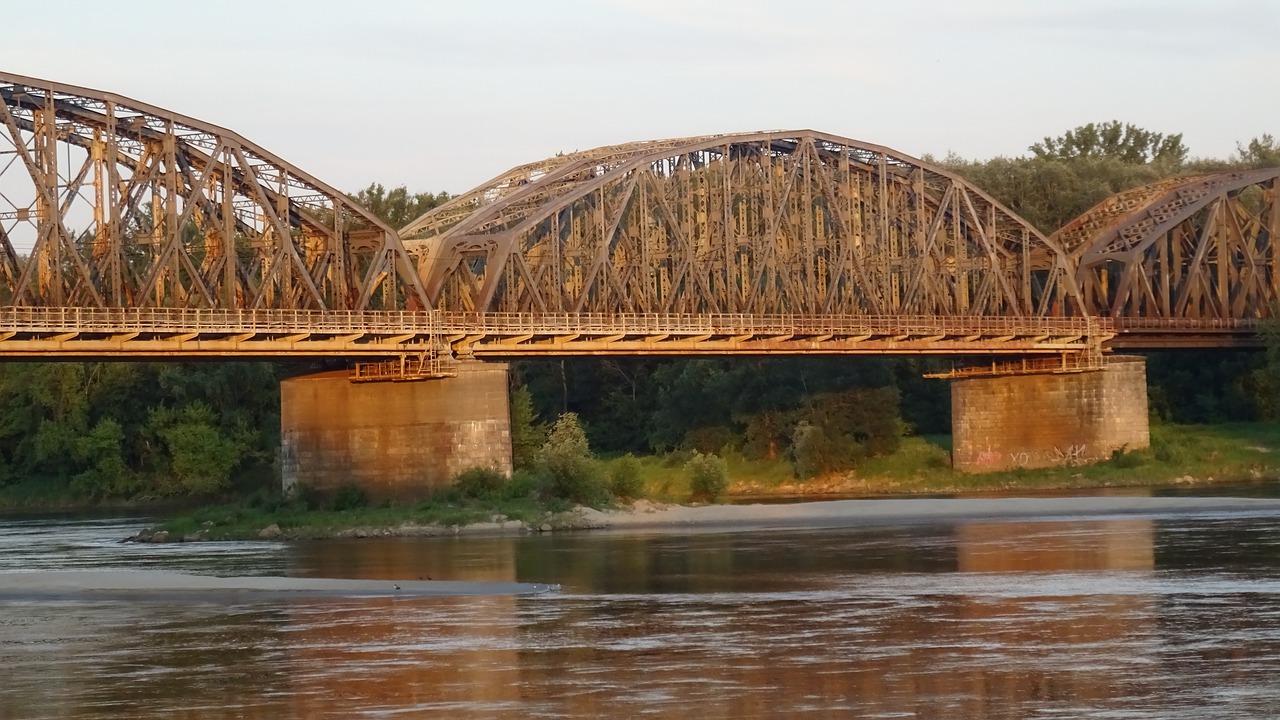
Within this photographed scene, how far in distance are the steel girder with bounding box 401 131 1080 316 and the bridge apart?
8.0 inches

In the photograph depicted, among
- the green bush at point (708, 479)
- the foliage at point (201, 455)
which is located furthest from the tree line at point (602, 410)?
the green bush at point (708, 479)

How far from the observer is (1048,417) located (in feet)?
354

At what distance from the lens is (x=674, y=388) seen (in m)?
125

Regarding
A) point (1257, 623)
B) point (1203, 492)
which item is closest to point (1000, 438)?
point (1203, 492)

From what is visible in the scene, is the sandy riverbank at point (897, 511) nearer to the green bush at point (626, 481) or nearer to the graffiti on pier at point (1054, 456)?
the green bush at point (626, 481)

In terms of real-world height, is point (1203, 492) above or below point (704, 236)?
below

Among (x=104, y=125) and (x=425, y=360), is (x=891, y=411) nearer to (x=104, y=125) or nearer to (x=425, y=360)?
(x=425, y=360)

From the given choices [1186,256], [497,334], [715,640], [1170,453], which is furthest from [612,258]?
[715,640]

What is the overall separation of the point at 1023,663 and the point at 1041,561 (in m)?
20.8

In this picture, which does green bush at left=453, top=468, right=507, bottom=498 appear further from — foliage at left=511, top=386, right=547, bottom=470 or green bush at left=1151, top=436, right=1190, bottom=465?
green bush at left=1151, top=436, right=1190, bottom=465

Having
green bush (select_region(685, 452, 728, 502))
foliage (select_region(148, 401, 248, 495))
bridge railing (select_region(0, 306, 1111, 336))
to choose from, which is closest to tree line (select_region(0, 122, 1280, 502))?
foliage (select_region(148, 401, 248, 495))

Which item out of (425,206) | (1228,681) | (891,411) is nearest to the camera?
(1228,681)

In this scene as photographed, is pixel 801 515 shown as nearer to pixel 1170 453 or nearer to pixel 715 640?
pixel 1170 453

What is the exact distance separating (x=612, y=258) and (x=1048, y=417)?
26.3 meters
